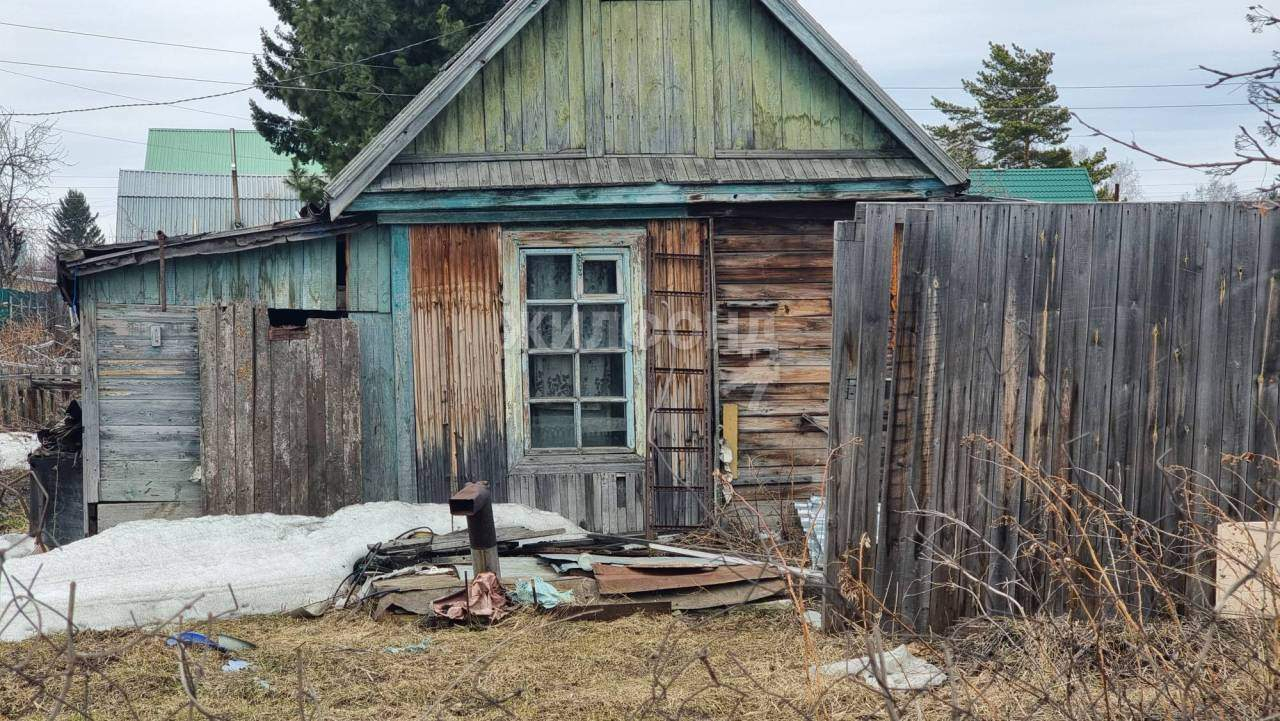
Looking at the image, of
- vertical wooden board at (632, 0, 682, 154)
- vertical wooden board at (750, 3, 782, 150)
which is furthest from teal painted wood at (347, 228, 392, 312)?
vertical wooden board at (750, 3, 782, 150)

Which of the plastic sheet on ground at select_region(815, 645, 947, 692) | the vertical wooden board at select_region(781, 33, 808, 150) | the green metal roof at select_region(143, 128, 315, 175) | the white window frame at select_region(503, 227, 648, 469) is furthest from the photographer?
the green metal roof at select_region(143, 128, 315, 175)

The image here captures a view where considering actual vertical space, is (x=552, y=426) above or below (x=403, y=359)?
below

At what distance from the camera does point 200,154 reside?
50906 mm

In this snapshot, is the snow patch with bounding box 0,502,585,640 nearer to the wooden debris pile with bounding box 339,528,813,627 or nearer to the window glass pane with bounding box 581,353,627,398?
the wooden debris pile with bounding box 339,528,813,627

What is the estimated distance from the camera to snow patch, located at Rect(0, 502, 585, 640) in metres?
6.12

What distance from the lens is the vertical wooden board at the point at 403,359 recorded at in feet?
26.9

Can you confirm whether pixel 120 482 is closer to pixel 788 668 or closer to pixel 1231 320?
pixel 788 668

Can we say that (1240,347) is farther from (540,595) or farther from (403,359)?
(403,359)

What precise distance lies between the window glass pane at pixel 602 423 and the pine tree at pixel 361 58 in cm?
1089

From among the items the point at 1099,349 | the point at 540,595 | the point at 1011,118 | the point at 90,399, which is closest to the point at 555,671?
the point at 540,595

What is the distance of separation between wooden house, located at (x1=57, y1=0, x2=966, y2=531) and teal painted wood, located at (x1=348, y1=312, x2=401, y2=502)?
17 millimetres

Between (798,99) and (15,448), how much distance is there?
10.8 metres

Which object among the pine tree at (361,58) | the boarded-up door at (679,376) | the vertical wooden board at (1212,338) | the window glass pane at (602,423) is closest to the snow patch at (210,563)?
the window glass pane at (602,423)

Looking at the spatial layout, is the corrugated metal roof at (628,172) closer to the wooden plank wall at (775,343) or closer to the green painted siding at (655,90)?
the green painted siding at (655,90)
